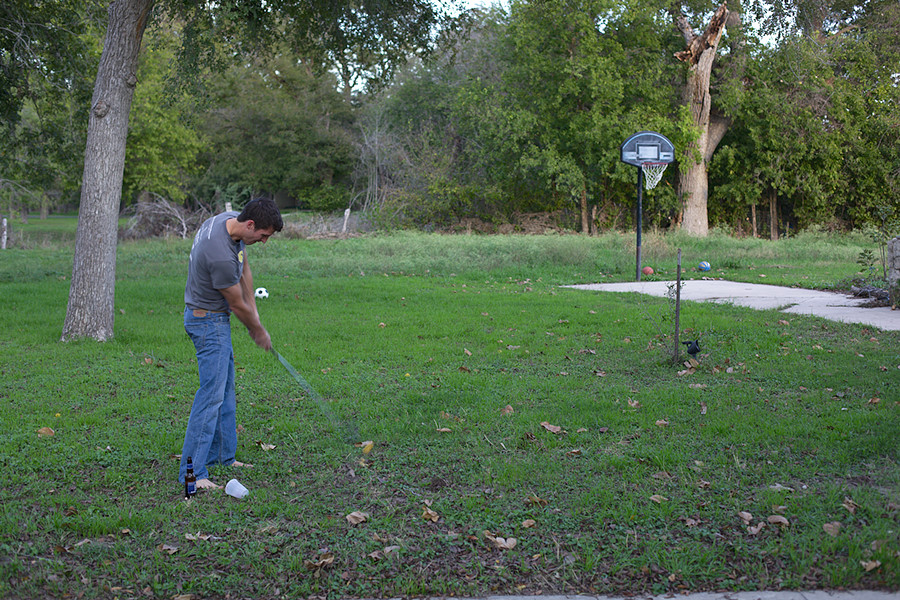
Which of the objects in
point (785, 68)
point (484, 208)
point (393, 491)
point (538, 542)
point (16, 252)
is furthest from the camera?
point (484, 208)

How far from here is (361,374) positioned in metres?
7.22

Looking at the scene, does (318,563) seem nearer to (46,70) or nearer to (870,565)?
(870,565)

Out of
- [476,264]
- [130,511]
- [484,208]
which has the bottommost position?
[130,511]

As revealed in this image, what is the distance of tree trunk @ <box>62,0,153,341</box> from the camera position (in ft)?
29.1

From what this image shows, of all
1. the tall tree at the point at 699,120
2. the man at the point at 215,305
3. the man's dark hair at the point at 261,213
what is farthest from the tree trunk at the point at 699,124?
the man at the point at 215,305

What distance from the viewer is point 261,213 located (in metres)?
4.34

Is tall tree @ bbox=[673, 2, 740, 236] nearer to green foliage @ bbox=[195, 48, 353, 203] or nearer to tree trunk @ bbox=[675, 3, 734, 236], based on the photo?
tree trunk @ bbox=[675, 3, 734, 236]

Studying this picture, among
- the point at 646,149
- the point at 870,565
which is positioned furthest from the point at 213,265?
the point at 646,149

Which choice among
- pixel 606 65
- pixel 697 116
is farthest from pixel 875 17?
pixel 606 65

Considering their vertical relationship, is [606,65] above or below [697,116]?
above

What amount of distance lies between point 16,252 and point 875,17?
29.4m

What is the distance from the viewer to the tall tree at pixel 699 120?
24.8 meters

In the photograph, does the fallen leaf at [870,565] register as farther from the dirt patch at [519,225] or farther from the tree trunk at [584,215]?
the dirt patch at [519,225]

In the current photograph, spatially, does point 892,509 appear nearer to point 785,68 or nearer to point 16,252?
point 16,252
